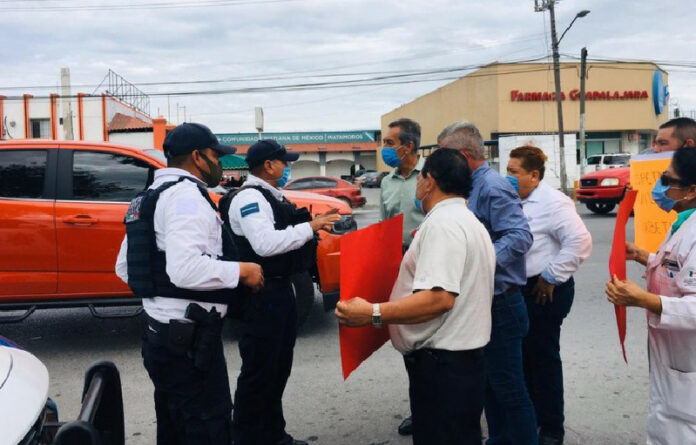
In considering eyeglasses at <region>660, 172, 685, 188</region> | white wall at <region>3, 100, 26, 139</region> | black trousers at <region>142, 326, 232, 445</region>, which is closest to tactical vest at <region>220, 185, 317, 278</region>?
black trousers at <region>142, 326, 232, 445</region>

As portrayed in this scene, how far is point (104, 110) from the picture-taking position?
33719 mm

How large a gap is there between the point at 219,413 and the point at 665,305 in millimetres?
1923

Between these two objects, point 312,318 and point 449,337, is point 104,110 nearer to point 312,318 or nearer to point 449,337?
point 312,318

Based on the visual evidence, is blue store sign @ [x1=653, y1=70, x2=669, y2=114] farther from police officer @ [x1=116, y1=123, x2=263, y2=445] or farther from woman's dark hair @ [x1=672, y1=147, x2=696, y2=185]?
police officer @ [x1=116, y1=123, x2=263, y2=445]

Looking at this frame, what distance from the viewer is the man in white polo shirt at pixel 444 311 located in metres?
2.33

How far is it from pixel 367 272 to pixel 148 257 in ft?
3.19

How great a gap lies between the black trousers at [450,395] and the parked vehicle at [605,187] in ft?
50.6

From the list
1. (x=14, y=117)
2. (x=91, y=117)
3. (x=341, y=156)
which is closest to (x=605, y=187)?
(x=91, y=117)

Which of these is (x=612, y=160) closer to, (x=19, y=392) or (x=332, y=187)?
(x=332, y=187)

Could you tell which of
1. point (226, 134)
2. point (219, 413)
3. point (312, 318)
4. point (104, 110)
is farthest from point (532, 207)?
point (226, 134)

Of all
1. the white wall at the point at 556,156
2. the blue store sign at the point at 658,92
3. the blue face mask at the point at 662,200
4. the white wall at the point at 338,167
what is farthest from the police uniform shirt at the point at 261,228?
the white wall at the point at 338,167

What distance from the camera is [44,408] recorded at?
8.18ft

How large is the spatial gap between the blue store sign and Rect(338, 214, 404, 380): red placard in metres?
43.0

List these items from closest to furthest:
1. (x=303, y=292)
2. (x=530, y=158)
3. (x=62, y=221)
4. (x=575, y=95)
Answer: (x=530, y=158) < (x=62, y=221) < (x=303, y=292) < (x=575, y=95)
